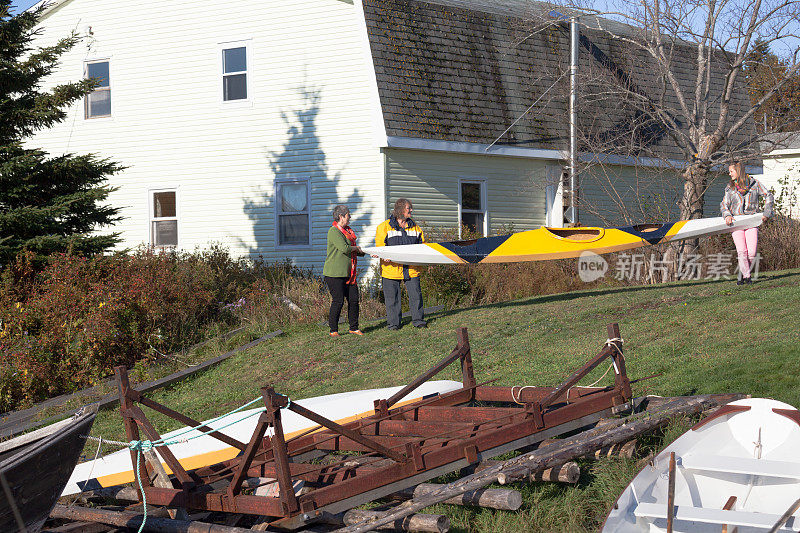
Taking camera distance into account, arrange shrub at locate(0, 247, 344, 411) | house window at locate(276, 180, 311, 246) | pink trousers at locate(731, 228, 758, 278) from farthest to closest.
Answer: house window at locate(276, 180, 311, 246), pink trousers at locate(731, 228, 758, 278), shrub at locate(0, 247, 344, 411)

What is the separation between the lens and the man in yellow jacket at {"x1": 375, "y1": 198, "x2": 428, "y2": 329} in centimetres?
1354

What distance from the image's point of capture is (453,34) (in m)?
21.2

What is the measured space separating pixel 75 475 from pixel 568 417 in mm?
4456

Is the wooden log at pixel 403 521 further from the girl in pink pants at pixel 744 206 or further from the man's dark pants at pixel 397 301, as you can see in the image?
the girl in pink pants at pixel 744 206

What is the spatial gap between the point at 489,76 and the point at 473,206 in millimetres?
3302

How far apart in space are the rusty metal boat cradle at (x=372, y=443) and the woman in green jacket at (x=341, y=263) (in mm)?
5344

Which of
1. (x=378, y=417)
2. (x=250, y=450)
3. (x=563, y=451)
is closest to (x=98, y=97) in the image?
(x=378, y=417)

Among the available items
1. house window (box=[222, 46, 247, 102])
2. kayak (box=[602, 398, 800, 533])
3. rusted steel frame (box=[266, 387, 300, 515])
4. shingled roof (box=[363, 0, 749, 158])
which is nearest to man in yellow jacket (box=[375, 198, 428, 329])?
shingled roof (box=[363, 0, 749, 158])

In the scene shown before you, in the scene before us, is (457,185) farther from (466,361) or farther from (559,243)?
(466,361)

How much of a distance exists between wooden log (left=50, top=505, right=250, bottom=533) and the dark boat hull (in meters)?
0.82

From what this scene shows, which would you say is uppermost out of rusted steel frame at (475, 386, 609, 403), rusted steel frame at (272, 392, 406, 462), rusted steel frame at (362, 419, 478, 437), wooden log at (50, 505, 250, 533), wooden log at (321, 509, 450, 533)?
rusted steel frame at (272, 392, 406, 462)

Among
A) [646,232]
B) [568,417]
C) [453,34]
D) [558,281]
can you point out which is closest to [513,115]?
[453,34]

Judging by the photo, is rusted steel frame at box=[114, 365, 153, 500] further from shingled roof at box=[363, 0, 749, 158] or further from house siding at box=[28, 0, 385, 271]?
house siding at box=[28, 0, 385, 271]

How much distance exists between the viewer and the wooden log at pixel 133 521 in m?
5.62
